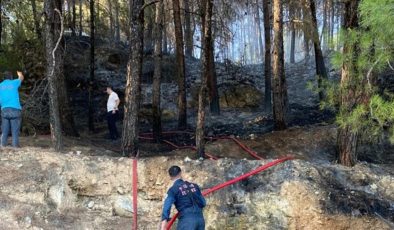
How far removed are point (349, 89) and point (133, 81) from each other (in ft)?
14.2

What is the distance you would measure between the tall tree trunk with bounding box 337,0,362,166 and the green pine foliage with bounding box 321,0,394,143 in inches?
1.1

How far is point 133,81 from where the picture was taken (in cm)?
948

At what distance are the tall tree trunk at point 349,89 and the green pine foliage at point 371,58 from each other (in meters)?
0.03

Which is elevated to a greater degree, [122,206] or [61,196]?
[61,196]

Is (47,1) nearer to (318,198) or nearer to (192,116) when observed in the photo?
(318,198)

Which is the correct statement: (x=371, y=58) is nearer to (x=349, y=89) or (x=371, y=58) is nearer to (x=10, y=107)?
(x=349, y=89)

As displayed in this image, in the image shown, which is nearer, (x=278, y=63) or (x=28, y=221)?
(x=28, y=221)

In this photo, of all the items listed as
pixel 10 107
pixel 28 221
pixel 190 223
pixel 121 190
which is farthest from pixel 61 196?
pixel 190 223

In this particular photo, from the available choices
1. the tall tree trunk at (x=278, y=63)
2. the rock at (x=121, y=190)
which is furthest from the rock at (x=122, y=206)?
the tall tree trunk at (x=278, y=63)

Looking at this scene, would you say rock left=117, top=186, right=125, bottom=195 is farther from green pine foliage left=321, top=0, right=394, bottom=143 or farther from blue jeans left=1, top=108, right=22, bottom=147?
green pine foliage left=321, top=0, right=394, bottom=143

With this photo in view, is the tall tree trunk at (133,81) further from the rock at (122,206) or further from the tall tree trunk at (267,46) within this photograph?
the tall tree trunk at (267,46)

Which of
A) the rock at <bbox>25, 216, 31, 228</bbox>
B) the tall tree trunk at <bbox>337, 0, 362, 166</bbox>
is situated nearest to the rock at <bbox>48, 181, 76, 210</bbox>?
the rock at <bbox>25, 216, 31, 228</bbox>

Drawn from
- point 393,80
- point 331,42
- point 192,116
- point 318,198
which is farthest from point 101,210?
point 393,80

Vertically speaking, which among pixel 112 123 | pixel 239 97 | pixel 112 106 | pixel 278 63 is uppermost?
pixel 278 63
